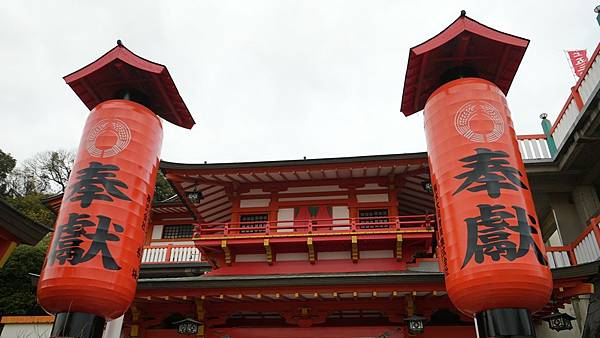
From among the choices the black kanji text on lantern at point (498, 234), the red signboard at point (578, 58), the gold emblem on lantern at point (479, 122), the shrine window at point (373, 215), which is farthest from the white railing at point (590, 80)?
the red signboard at point (578, 58)

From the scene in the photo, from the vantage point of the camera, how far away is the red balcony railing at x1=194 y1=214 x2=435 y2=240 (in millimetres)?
15328

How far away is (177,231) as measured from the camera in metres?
24.6

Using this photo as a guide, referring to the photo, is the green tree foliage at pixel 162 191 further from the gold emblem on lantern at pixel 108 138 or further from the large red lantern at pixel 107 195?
the gold emblem on lantern at pixel 108 138

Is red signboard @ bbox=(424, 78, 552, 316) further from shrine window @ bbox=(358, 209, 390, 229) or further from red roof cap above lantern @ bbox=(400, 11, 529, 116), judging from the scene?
shrine window @ bbox=(358, 209, 390, 229)

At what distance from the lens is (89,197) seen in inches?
436

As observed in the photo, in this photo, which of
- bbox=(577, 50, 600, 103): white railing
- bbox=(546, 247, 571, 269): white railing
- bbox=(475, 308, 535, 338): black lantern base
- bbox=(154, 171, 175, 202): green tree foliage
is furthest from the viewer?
bbox=(154, 171, 175, 202): green tree foliage

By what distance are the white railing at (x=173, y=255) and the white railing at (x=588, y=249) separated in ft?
49.4

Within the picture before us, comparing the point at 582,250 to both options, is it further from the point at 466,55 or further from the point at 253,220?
the point at 253,220

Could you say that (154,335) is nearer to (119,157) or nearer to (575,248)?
(119,157)

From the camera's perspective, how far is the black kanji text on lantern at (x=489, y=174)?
32.0 ft

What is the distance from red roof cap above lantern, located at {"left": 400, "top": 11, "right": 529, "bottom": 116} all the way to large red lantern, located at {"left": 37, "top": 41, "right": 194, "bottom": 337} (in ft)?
24.1

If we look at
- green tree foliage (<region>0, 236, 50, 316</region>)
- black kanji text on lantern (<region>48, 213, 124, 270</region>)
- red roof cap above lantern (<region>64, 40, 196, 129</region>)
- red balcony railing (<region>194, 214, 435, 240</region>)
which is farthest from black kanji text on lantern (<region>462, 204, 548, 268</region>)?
green tree foliage (<region>0, 236, 50, 316</region>)

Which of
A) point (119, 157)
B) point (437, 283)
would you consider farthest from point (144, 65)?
point (437, 283)

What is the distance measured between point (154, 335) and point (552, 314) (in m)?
11.5
